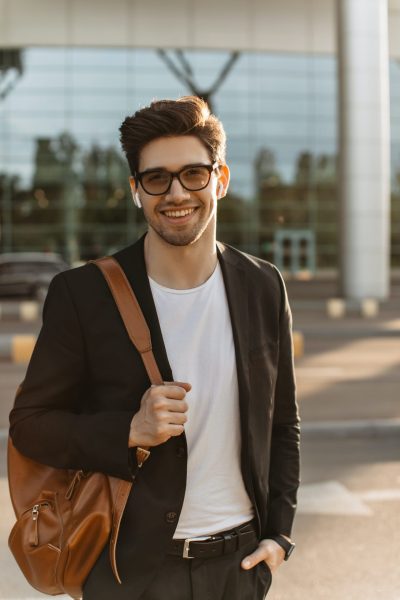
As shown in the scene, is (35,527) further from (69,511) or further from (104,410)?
(104,410)

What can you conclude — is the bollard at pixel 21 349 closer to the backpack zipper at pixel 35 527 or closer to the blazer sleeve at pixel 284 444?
the blazer sleeve at pixel 284 444

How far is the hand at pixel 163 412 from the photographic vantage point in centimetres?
170

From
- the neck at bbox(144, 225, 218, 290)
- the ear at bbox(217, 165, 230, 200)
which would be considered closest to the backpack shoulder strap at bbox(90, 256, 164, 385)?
the neck at bbox(144, 225, 218, 290)

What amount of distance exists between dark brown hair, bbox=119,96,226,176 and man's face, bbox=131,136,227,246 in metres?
0.02

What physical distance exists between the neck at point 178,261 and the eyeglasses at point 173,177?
0.11 m

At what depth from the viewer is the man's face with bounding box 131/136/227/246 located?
1889 mm

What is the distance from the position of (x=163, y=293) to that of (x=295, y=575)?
2.83 metres

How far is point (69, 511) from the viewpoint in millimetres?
1806

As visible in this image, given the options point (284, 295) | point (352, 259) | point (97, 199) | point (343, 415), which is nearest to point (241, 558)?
point (284, 295)

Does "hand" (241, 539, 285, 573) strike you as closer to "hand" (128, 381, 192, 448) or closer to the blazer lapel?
the blazer lapel

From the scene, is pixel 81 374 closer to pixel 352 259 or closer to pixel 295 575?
pixel 295 575

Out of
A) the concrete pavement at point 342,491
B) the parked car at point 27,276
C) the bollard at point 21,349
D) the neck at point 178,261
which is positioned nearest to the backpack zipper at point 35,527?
the neck at point 178,261

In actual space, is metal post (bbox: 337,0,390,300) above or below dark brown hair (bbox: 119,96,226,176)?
above

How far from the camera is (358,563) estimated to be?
14.6ft
